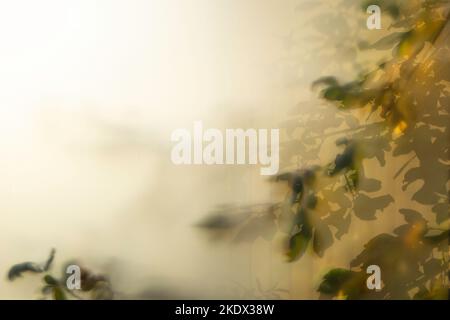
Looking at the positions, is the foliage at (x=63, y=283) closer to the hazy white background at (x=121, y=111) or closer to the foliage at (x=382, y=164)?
the hazy white background at (x=121, y=111)

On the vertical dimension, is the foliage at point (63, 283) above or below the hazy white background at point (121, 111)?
below

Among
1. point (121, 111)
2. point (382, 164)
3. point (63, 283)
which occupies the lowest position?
point (63, 283)

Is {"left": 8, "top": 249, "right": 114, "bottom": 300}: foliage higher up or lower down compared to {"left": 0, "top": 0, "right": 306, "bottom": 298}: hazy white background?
lower down

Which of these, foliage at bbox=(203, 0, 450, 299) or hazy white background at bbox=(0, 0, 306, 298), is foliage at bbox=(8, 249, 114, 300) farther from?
foliage at bbox=(203, 0, 450, 299)

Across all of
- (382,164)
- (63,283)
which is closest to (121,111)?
(63,283)

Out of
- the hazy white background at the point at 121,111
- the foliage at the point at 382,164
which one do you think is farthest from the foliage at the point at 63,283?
the foliage at the point at 382,164

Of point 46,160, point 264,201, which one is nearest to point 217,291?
point 264,201

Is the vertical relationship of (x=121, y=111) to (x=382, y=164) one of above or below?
above

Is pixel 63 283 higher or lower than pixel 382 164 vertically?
lower

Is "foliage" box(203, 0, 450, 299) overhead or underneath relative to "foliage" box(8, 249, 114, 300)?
overhead

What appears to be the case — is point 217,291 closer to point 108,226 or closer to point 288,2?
point 108,226

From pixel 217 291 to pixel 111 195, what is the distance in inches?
20.0

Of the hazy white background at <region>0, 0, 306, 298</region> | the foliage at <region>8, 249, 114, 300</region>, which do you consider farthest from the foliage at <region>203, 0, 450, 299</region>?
the foliage at <region>8, 249, 114, 300</region>

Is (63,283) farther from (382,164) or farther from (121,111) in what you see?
(382,164)
